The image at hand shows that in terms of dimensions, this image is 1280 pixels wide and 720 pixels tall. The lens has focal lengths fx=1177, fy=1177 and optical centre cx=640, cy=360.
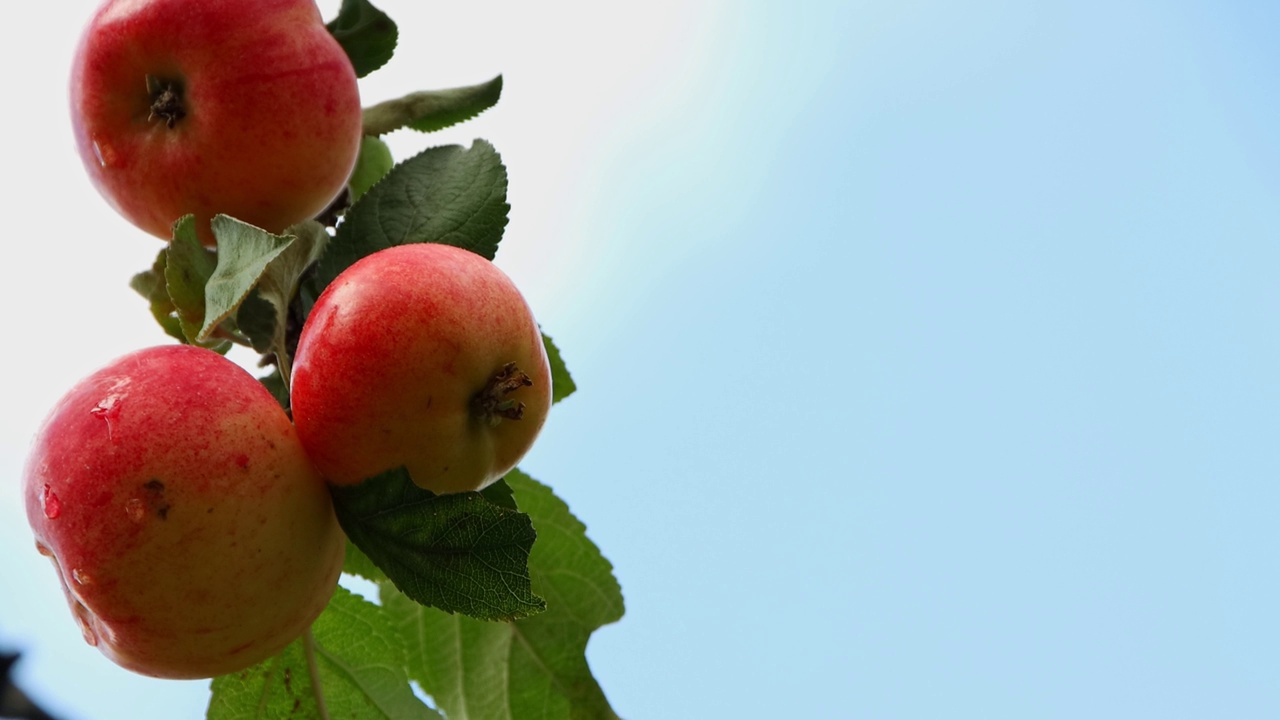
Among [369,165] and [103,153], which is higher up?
[369,165]

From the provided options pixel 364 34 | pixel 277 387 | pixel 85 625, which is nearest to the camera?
pixel 85 625

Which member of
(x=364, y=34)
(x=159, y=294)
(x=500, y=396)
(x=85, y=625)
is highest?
(x=364, y=34)

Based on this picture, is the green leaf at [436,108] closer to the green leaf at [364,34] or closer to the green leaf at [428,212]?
the green leaf at [364,34]

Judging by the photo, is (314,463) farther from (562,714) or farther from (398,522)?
(562,714)

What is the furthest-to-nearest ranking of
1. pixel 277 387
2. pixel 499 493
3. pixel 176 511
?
pixel 277 387 → pixel 499 493 → pixel 176 511

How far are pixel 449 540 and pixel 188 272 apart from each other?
399 mm

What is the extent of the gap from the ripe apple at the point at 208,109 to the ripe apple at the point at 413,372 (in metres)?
0.26

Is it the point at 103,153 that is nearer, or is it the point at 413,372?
the point at 413,372

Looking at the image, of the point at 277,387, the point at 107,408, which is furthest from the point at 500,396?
the point at 277,387

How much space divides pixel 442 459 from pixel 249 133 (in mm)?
469

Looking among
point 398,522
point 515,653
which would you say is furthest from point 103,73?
point 515,653

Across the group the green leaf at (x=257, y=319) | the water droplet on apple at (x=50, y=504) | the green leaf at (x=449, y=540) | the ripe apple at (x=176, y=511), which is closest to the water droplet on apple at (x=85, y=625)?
the ripe apple at (x=176, y=511)

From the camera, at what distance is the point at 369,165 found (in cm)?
179

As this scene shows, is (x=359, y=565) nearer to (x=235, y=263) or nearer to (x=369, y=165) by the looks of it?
(x=235, y=263)
